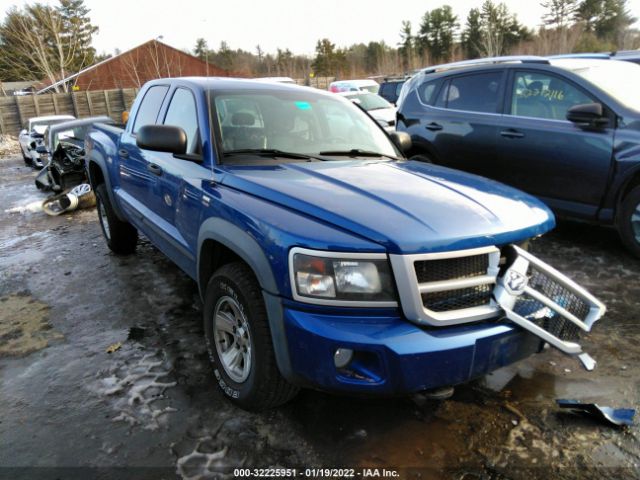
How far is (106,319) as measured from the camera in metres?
3.99

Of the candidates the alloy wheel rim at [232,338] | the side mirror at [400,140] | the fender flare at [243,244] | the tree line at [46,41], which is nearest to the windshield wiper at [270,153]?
the fender flare at [243,244]

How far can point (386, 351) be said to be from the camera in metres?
2.00

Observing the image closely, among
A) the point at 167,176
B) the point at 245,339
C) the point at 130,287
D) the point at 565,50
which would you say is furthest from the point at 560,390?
the point at 565,50

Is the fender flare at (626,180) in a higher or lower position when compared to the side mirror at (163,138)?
lower

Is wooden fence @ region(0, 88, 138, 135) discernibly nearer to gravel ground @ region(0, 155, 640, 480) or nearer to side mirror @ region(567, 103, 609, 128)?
gravel ground @ region(0, 155, 640, 480)

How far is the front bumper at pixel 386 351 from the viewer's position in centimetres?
201

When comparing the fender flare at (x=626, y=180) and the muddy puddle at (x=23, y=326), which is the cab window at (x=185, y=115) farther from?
the fender flare at (x=626, y=180)

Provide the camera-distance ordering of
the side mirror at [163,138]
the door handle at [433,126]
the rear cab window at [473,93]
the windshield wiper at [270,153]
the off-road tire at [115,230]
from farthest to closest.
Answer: the door handle at [433,126] → the rear cab window at [473,93] → the off-road tire at [115,230] → the windshield wiper at [270,153] → the side mirror at [163,138]

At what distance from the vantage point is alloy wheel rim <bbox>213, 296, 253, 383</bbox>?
100 inches

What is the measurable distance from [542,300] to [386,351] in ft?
2.62

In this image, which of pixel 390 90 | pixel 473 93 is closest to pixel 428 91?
pixel 473 93

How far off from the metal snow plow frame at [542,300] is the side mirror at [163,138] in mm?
2003

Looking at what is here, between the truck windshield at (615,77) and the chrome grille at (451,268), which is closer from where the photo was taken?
the chrome grille at (451,268)

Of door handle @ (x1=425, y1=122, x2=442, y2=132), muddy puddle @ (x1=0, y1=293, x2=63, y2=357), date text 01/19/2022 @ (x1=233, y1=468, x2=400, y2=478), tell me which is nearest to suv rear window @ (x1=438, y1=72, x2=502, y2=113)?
door handle @ (x1=425, y1=122, x2=442, y2=132)
